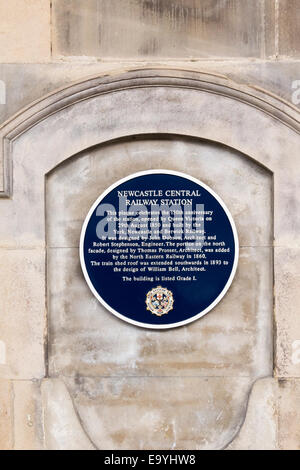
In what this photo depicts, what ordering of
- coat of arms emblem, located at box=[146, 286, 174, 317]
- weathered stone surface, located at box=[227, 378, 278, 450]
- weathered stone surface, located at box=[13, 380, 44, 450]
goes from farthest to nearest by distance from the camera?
coat of arms emblem, located at box=[146, 286, 174, 317], weathered stone surface, located at box=[13, 380, 44, 450], weathered stone surface, located at box=[227, 378, 278, 450]

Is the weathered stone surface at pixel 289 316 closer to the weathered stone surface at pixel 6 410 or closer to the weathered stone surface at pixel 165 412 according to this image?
the weathered stone surface at pixel 165 412

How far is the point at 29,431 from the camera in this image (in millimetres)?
6207

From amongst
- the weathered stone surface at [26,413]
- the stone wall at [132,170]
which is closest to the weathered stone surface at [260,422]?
the stone wall at [132,170]

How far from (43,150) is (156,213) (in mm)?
1431

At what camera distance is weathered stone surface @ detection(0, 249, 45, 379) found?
6238 mm

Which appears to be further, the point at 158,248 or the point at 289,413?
the point at 158,248

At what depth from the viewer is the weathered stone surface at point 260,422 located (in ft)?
20.0

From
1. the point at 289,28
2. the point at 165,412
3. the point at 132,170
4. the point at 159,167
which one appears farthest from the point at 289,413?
the point at 289,28

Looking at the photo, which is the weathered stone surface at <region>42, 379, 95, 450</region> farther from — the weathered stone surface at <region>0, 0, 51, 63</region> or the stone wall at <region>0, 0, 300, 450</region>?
the weathered stone surface at <region>0, 0, 51, 63</region>

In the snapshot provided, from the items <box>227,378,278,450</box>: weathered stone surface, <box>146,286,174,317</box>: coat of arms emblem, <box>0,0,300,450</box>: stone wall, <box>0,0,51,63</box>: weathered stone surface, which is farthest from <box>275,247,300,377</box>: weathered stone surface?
<box>0,0,51,63</box>: weathered stone surface

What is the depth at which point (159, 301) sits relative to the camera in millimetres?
6305

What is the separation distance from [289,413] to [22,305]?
3151 mm

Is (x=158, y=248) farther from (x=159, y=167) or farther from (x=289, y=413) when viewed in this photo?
(x=289, y=413)

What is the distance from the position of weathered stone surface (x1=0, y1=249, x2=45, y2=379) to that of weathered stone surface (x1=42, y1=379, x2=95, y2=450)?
0.36 metres
